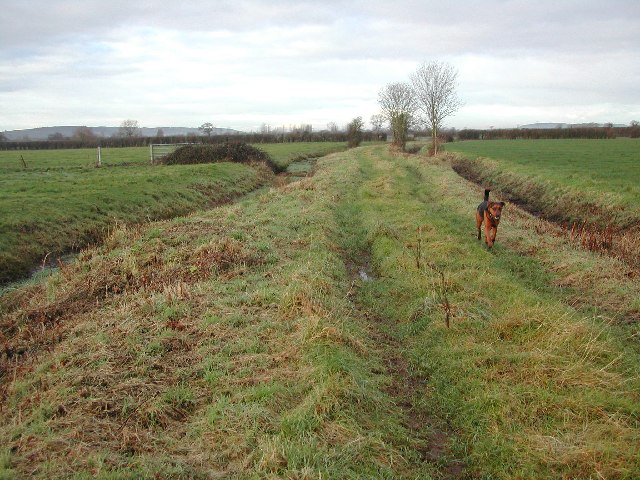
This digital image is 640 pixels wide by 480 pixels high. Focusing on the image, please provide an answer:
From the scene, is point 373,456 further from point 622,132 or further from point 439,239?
point 622,132

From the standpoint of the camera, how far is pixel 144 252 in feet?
35.6

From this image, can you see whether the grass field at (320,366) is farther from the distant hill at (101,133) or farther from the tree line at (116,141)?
the distant hill at (101,133)

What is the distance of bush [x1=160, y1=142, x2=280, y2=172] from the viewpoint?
34.7 meters

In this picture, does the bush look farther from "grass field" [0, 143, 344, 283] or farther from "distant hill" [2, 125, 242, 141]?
"distant hill" [2, 125, 242, 141]

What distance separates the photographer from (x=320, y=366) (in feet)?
18.4

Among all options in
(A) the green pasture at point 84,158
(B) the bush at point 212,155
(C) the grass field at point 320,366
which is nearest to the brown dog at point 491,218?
(C) the grass field at point 320,366

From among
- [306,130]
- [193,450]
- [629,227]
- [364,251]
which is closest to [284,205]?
[364,251]

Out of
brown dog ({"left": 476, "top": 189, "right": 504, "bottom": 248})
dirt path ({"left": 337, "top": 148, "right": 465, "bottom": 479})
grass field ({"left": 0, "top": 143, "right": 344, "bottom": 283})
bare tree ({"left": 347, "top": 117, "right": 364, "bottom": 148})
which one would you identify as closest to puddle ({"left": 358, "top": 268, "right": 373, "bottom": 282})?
dirt path ({"left": 337, "top": 148, "right": 465, "bottom": 479})

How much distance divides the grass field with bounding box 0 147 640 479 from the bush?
24624mm

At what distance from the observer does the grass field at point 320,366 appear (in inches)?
170

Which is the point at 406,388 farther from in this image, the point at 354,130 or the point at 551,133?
the point at 551,133

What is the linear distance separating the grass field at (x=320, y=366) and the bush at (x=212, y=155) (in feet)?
80.8

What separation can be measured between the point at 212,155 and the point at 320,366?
31.6 metres

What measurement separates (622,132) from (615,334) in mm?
83171
